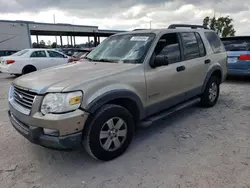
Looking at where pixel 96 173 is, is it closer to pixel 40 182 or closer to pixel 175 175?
pixel 40 182

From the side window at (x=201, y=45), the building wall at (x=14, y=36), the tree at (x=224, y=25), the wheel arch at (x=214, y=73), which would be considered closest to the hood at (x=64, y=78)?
the side window at (x=201, y=45)

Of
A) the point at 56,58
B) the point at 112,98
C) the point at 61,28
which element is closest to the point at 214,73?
the point at 112,98

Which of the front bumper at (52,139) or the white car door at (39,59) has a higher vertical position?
the white car door at (39,59)

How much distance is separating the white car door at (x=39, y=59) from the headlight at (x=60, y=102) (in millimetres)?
9034

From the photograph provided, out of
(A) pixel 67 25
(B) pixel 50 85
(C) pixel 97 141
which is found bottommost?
(C) pixel 97 141

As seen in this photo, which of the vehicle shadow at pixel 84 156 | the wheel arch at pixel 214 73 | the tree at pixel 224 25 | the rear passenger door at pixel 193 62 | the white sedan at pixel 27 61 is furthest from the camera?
the tree at pixel 224 25

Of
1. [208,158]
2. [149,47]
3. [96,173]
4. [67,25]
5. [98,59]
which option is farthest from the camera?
[67,25]

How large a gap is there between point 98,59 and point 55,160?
1.83 m

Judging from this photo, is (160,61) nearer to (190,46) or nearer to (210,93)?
(190,46)

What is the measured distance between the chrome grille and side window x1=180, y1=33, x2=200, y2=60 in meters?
2.80

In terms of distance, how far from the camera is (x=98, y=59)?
388 cm

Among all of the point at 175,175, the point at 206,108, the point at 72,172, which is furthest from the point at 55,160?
the point at 206,108

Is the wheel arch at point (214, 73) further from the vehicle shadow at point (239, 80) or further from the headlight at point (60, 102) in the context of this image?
the vehicle shadow at point (239, 80)

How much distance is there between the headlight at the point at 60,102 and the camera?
2.48 meters
